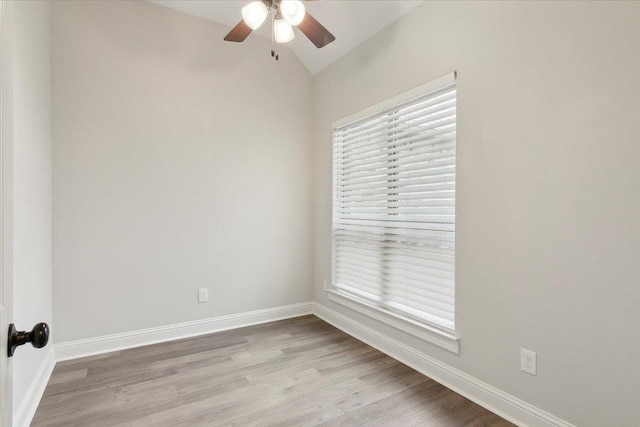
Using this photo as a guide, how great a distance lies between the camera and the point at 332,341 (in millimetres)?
2912

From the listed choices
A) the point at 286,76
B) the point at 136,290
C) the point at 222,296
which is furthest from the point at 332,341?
the point at 286,76

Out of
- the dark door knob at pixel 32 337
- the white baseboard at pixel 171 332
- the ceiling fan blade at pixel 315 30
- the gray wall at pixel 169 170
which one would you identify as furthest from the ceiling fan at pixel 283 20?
the white baseboard at pixel 171 332

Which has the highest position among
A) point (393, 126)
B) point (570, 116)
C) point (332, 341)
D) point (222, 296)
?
point (393, 126)

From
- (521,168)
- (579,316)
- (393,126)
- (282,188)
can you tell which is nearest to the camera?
(579,316)

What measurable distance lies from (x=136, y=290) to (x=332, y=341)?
1736 mm

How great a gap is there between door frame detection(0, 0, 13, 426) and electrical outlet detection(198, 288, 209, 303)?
2.33 m

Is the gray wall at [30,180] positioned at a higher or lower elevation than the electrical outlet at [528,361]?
higher

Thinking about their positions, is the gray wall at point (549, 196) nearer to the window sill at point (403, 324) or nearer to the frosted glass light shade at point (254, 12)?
the window sill at point (403, 324)

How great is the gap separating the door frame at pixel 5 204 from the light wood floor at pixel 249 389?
1.33 meters

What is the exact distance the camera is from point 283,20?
2158 mm

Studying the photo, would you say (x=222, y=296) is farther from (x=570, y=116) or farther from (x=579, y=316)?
(x=570, y=116)

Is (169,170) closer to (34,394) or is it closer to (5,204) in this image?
(34,394)

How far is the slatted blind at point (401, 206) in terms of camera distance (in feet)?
7.29

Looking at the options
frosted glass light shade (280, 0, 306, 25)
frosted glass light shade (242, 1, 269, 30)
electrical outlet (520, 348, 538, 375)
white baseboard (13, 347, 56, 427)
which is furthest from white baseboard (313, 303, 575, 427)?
Result: frosted glass light shade (242, 1, 269, 30)
